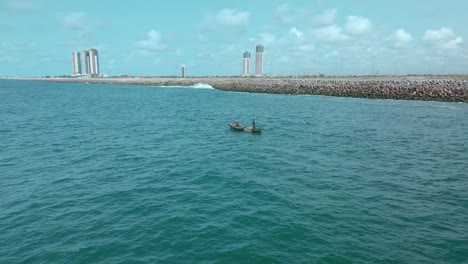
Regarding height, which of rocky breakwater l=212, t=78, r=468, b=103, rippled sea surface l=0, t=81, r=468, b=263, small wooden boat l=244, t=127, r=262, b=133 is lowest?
rippled sea surface l=0, t=81, r=468, b=263

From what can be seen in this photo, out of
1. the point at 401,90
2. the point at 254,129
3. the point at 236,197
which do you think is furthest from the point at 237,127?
the point at 401,90

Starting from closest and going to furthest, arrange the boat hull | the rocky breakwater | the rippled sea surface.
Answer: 1. the rippled sea surface
2. the boat hull
3. the rocky breakwater

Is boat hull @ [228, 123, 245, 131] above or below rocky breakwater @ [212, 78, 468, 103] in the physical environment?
below

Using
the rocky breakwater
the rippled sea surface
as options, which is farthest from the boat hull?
the rocky breakwater

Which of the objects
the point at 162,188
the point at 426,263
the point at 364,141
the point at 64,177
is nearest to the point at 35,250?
the point at 162,188

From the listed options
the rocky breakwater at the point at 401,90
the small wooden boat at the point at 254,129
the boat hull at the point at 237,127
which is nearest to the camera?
the small wooden boat at the point at 254,129

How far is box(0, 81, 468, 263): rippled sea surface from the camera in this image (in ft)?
46.5

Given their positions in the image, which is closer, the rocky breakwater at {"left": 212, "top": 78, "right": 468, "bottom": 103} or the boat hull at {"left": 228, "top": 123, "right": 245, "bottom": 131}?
the boat hull at {"left": 228, "top": 123, "right": 245, "bottom": 131}

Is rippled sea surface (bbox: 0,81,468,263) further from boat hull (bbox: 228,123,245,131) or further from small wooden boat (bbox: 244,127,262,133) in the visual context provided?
boat hull (bbox: 228,123,245,131)

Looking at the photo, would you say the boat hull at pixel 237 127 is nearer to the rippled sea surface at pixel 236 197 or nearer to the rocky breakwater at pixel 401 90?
the rippled sea surface at pixel 236 197

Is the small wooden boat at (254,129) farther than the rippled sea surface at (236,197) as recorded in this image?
Yes

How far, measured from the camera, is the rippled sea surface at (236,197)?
14.2 metres

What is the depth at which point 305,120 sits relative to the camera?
49281mm

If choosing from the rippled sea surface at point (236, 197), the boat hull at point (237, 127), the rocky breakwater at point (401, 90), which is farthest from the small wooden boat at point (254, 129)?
the rocky breakwater at point (401, 90)
